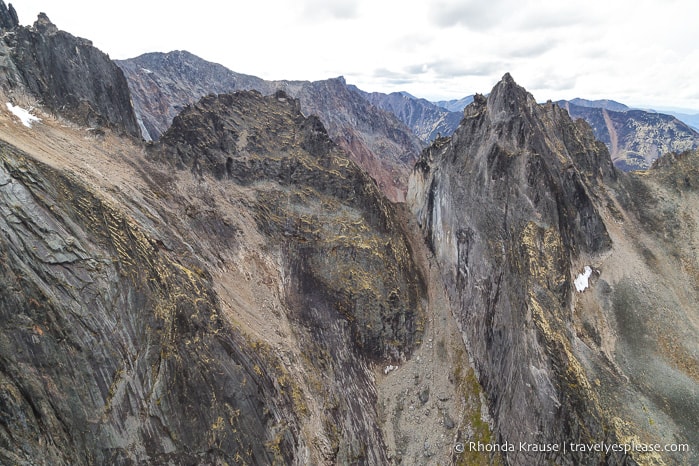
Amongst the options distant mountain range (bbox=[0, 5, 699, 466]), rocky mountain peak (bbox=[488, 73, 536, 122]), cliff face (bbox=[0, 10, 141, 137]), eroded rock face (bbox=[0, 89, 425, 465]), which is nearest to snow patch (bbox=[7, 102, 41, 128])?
distant mountain range (bbox=[0, 5, 699, 466])

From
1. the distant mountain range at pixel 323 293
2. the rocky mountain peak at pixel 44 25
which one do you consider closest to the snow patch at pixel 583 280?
the distant mountain range at pixel 323 293

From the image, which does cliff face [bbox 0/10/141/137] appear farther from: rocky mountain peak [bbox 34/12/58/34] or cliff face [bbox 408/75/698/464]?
cliff face [bbox 408/75/698/464]

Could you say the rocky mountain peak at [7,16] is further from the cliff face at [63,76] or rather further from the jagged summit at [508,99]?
the jagged summit at [508,99]

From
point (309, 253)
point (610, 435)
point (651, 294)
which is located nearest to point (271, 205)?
point (309, 253)

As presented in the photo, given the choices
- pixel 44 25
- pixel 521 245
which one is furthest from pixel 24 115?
pixel 44 25

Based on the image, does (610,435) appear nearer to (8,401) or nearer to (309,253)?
(309,253)

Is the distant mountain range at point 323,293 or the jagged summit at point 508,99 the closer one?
the distant mountain range at point 323,293

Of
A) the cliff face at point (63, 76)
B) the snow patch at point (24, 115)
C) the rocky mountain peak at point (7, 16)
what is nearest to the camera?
the snow patch at point (24, 115)
